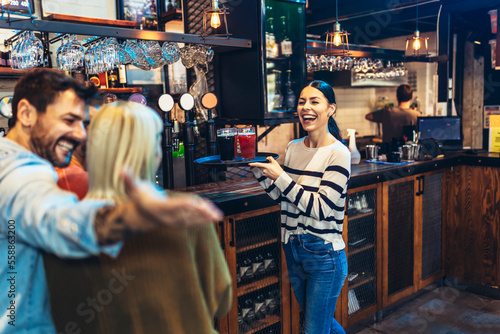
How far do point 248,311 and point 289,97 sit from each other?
1.61 meters

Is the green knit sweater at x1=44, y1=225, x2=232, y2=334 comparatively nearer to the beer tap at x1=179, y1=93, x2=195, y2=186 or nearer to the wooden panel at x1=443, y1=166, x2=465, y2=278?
the beer tap at x1=179, y1=93, x2=195, y2=186

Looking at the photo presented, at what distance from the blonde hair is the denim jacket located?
4 cm

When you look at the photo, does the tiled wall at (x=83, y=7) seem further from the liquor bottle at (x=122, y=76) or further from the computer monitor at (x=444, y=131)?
the computer monitor at (x=444, y=131)

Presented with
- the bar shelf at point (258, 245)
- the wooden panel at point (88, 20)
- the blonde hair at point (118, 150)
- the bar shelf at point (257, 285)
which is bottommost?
the bar shelf at point (257, 285)

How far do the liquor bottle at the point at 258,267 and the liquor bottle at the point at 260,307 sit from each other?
5.3 inches

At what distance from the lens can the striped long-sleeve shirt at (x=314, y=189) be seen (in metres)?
2.01

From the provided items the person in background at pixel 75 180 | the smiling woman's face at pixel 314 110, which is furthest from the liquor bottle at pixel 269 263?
the person in background at pixel 75 180

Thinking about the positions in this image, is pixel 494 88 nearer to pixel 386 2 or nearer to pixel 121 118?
pixel 386 2

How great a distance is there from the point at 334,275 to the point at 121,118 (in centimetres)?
157

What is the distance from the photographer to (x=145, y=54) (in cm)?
269

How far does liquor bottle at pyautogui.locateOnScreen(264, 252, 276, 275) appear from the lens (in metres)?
2.83

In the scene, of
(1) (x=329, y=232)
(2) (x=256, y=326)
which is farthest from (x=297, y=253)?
(2) (x=256, y=326)

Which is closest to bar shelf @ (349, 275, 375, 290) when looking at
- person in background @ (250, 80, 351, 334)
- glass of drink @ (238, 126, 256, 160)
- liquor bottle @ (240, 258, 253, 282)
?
liquor bottle @ (240, 258, 253, 282)

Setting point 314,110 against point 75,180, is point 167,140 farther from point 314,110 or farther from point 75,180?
point 75,180
